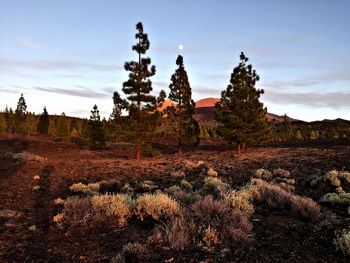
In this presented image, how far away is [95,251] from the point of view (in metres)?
4.01

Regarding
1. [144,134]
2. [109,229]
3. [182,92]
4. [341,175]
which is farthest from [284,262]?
[182,92]

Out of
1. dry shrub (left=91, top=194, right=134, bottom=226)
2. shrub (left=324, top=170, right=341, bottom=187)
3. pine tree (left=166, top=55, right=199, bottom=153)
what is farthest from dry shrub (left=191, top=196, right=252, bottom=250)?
pine tree (left=166, top=55, right=199, bottom=153)

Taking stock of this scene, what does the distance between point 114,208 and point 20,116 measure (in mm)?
70959

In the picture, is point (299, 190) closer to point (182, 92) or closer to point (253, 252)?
point (253, 252)

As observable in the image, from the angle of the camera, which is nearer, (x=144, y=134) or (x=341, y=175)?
(x=341, y=175)

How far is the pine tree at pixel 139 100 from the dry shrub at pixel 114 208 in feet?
46.5

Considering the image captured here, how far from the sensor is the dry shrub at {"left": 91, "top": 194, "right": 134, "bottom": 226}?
17.9 ft

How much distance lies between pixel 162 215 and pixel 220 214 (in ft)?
4.58

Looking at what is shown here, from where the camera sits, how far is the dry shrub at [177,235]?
389 cm

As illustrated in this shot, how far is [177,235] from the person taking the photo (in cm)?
399

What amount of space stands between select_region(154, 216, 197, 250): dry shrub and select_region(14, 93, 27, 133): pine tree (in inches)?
2781

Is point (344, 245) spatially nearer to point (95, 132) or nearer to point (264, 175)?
point (264, 175)

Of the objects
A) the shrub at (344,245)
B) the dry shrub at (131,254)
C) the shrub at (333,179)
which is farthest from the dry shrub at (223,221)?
the shrub at (333,179)

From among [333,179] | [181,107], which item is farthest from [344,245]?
[181,107]
